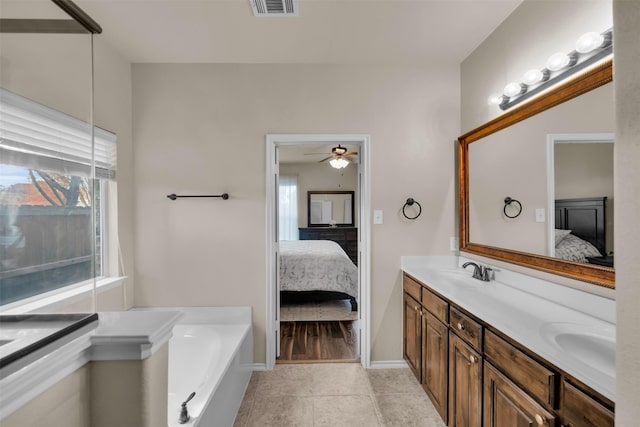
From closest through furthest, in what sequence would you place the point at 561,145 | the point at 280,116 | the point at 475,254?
the point at 561,145 < the point at 475,254 < the point at 280,116

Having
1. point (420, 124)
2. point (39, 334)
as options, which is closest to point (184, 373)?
point (39, 334)

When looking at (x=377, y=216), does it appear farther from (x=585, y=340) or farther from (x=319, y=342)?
(x=585, y=340)

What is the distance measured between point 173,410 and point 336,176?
232 inches

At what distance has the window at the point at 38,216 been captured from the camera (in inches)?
26.9

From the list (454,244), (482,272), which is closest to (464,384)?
(482,272)

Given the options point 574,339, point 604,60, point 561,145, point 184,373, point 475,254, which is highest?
point 604,60

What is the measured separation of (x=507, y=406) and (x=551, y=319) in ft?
1.47

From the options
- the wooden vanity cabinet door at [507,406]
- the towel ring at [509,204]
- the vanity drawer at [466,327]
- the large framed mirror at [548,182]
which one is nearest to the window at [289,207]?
the large framed mirror at [548,182]

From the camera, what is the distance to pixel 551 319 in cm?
141

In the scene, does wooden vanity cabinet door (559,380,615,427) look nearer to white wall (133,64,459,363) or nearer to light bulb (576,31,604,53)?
light bulb (576,31,604,53)

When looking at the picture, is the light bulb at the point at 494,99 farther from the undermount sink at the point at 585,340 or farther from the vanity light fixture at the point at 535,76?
the undermount sink at the point at 585,340

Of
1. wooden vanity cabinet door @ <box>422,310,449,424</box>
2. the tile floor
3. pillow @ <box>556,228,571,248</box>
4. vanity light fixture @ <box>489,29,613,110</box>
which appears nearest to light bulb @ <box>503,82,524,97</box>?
vanity light fixture @ <box>489,29,613,110</box>

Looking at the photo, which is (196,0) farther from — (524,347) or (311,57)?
(524,347)

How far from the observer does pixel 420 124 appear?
2637 millimetres
